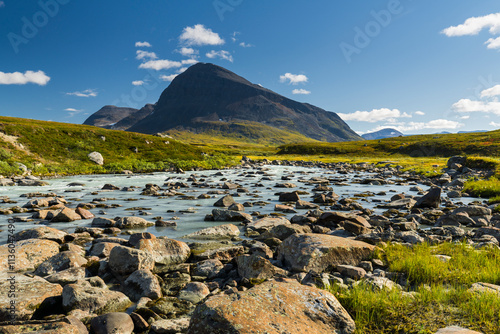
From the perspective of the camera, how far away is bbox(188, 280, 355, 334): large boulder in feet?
14.1

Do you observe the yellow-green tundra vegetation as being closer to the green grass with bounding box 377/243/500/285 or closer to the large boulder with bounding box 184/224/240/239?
the green grass with bounding box 377/243/500/285

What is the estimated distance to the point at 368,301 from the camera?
5.41 m

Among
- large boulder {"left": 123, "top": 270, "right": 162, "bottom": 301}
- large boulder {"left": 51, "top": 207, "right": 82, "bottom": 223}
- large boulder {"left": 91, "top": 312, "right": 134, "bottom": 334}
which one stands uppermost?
large boulder {"left": 91, "top": 312, "right": 134, "bottom": 334}

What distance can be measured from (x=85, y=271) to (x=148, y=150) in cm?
7508

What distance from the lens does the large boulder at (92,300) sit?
20.8ft

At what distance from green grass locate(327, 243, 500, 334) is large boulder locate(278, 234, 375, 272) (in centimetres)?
152

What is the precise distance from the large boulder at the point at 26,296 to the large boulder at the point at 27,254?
1.92 m

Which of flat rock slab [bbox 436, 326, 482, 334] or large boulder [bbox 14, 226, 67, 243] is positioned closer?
flat rock slab [bbox 436, 326, 482, 334]

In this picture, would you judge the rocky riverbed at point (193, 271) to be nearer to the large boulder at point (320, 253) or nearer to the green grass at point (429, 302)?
the large boulder at point (320, 253)

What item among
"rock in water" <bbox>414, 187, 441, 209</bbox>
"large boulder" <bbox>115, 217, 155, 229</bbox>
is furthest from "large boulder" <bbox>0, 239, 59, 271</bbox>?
"rock in water" <bbox>414, 187, 441, 209</bbox>

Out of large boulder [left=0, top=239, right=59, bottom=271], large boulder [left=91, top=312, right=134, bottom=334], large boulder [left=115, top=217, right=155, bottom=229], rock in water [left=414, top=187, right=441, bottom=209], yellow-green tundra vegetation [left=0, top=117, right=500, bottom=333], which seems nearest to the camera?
yellow-green tundra vegetation [left=0, top=117, right=500, bottom=333]

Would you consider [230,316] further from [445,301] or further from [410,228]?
[410,228]

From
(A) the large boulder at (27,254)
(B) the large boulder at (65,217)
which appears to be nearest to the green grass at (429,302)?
(A) the large boulder at (27,254)

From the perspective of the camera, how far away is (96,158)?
2430 inches
